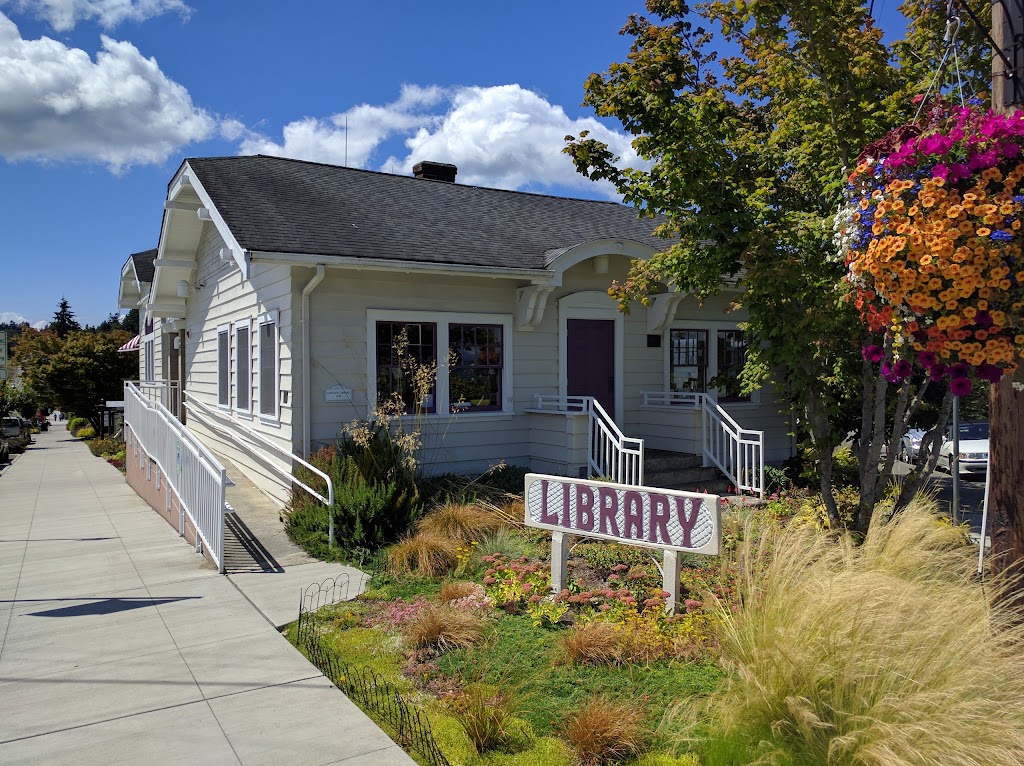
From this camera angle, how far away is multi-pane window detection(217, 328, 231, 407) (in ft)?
47.3

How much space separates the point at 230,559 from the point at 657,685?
5.26 m

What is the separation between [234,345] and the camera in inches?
532

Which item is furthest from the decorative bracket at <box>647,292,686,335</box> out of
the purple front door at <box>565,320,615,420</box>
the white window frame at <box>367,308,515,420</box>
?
the white window frame at <box>367,308,515,420</box>

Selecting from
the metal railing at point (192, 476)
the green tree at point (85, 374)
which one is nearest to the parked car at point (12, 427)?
the green tree at point (85, 374)

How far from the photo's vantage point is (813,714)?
11.4 ft

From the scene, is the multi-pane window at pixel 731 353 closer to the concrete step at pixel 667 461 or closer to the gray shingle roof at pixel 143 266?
the concrete step at pixel 667 461

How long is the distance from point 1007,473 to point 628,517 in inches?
97.1

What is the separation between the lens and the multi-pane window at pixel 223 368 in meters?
14.4

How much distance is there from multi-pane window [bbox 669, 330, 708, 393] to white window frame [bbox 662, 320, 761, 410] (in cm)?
7

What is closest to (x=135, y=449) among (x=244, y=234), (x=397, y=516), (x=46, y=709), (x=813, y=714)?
(x=244, y=234)

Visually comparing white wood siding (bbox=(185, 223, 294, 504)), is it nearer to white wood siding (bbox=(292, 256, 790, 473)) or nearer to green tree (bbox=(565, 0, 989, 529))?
white wood siding (bbox=(292, 256, 790, 473))

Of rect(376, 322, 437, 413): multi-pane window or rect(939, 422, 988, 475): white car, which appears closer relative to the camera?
rect(376, 322, 437, 413): multi-pane window

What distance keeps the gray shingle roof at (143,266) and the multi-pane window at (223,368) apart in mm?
7400

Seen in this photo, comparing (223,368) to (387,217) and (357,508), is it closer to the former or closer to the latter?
(387,217)
